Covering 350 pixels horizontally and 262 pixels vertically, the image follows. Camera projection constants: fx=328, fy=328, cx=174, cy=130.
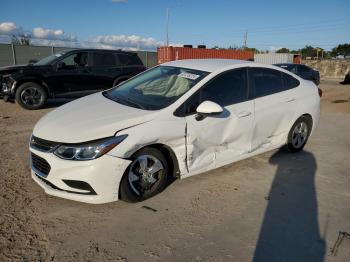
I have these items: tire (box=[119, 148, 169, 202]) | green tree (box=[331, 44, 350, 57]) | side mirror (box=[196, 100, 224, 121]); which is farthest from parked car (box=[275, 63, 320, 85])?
green tree (box=[331, 44, 350, 57])

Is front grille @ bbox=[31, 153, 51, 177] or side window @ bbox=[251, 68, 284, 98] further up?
side window @ bbox=[251, 68, 284, 98]

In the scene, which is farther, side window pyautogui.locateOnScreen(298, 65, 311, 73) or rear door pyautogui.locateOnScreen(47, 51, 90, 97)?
side window pyautogui.locateOnScreen(298, 65, 311, 73)

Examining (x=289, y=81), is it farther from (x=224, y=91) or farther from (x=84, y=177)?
(x=84, y=177)

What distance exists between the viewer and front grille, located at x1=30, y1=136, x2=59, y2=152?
3377mm

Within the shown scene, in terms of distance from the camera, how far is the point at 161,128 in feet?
11.9

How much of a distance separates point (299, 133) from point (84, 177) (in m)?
3.84

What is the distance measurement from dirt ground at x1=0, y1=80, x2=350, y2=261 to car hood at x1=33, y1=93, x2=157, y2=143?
81cm

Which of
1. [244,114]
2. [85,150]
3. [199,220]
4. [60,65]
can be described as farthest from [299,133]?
[60,65]

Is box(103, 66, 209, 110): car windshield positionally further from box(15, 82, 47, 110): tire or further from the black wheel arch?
box(15, 82, 47, 110): tire

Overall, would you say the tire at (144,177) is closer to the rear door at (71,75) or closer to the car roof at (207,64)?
the car roof at (207,64)

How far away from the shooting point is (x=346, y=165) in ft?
17.3

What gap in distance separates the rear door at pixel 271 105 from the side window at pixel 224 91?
0.67 ft

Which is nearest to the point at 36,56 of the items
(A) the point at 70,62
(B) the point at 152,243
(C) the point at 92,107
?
(A) the point at 70,62

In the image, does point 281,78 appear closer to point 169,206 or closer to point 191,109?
point 191,109
